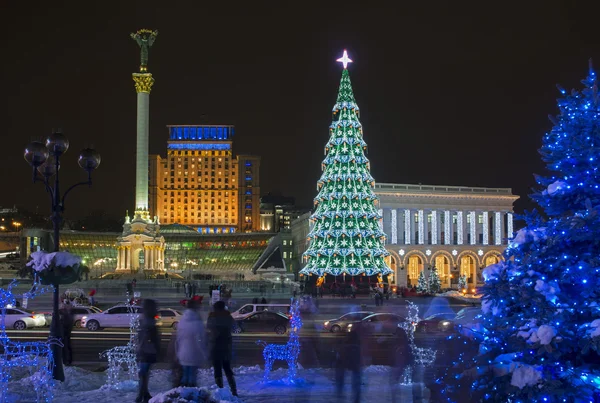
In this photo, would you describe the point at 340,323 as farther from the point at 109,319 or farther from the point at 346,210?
the point at 346,210

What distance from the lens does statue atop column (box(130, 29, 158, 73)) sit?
288 feet

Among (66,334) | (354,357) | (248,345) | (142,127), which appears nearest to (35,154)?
(66,334)

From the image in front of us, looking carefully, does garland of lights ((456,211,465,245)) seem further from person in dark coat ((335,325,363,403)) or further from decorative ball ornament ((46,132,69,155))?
person in dark coat ((335,325,363,403))

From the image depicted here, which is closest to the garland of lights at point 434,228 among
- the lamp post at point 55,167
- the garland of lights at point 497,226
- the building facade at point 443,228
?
the building facade at point 443,228

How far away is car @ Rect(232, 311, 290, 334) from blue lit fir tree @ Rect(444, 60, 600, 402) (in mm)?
19446

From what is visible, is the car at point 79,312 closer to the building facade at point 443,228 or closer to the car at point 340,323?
the car at point 340,323

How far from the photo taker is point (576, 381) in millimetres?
8219

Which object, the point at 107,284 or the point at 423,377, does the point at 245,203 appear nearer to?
the point at 107,284

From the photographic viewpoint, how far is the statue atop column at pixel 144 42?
87.7m

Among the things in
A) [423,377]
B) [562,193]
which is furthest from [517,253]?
[423,377]

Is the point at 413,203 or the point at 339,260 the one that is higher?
the point at 413,203

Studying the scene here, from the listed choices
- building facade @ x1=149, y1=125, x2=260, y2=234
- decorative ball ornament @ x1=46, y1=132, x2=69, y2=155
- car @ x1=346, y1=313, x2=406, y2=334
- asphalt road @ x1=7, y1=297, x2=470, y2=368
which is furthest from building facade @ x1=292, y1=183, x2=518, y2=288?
building facade @ x1=149, y1=125, x2=260, y2=234

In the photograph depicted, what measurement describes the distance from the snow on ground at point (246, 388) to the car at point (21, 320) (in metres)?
15.8

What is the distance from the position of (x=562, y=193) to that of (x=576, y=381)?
2.24 metres
